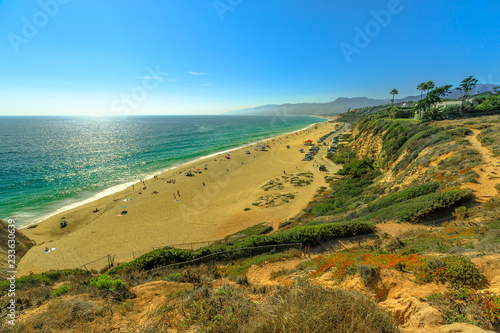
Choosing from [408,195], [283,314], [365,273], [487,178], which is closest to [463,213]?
[408,195]

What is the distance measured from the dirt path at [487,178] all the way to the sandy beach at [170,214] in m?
13.3

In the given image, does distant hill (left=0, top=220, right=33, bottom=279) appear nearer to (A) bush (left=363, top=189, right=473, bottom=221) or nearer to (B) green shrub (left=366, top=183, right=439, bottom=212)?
(A) bush (left=363, top=189, right=473, bottom=221)

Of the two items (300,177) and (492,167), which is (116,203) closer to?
(300,177)

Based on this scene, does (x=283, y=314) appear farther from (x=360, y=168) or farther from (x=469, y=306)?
(x=360, y=168)

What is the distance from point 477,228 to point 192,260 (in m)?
14.5

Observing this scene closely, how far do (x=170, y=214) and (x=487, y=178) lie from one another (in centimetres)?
2853

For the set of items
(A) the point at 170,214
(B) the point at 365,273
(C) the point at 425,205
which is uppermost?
(B) the point at 365,273

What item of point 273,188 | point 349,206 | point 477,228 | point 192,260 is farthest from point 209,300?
point 273,188

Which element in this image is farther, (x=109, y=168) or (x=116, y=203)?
(x=109, y=168)

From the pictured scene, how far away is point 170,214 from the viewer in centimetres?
2378

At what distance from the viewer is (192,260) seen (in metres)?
11.2

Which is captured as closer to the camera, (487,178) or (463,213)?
(463,213)

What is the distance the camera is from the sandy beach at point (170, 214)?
17703 millimetres

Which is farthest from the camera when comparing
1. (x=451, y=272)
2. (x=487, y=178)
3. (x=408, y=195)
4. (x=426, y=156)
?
(x=426, y=156)
